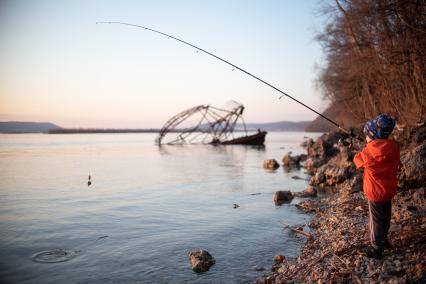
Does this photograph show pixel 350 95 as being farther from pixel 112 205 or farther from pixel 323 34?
pixel 112 205

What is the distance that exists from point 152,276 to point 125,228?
3.58m

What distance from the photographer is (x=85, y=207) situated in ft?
39.8

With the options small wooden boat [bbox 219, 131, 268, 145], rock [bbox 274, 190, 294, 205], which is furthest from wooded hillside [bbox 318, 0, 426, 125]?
small wooden boat [bbox 219, 131, 268, 145]

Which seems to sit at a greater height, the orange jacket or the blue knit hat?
the blue knit hat

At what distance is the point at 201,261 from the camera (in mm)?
6367

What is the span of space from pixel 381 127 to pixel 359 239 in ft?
7.88

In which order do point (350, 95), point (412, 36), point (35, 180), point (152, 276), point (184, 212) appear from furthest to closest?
point (350, 95)
point (35, 180)
point (412, 36)
point (184, 212)
point (152, 276)

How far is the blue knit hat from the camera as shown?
15.7 ft

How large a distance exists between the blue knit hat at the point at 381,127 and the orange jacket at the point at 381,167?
0.11m

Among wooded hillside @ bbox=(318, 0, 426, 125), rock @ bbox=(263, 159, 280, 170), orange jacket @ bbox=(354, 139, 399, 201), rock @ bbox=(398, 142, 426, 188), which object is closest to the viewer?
orange jacket @ bbox=(354, 139, 399, 201)

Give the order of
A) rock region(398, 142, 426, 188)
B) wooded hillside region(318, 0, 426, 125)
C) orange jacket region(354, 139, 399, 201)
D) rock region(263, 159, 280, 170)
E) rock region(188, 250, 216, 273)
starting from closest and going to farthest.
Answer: orange jacket region(354, 139, 399, 201) < rock region(188, 250, 216, 273) < rock region(398, 142, 426, 188) < wooded hillside region(318, 0, 426, 125) < rock region(263, 159, 280, 170)

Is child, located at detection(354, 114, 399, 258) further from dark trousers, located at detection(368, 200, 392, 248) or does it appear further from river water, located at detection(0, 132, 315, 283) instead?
river water, located at detection(0, 132, 315, 283)

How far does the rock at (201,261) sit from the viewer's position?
20.6 ft

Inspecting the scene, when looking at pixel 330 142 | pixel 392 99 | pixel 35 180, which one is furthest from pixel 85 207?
pixel 330 142
